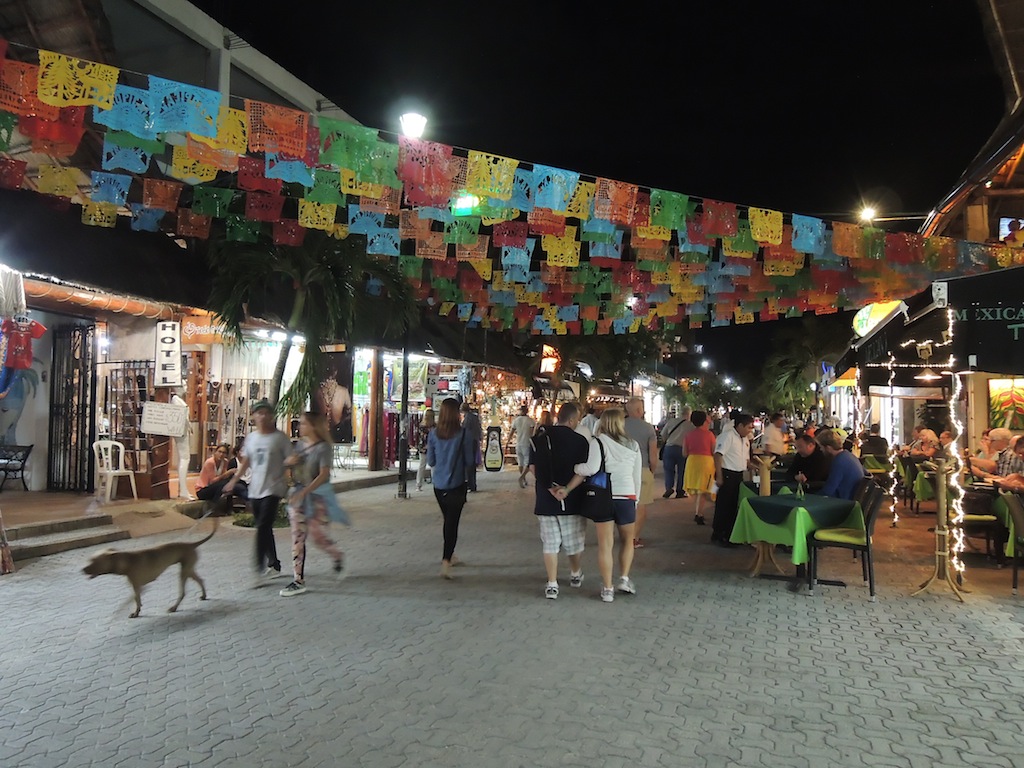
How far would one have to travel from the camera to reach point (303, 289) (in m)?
10.9

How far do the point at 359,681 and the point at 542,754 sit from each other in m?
1.57

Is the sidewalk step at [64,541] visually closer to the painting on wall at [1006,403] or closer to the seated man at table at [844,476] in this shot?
the seated man at table at [844,476]

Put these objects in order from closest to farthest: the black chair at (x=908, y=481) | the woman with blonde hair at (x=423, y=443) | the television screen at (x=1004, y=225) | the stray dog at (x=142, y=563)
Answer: the stray dog at (x=142, y=563) → the television screen at (x=1004, y=225) → the black chair at (x=908, y=481) → the woman with blonde hair at (x=423, y=443)

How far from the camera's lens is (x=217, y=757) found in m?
3.75

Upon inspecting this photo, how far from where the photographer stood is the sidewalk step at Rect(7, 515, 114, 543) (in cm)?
886

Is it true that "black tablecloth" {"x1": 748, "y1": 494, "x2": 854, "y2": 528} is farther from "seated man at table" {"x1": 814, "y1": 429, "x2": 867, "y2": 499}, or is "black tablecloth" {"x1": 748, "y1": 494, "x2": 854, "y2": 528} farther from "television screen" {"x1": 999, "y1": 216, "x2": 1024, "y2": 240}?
"television screen" {"x1": 999, "y1": 216, "x2": 1024, "y2": 240}

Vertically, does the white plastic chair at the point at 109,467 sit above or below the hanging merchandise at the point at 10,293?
below

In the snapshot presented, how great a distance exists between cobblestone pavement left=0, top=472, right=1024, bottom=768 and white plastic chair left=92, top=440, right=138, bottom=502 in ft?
11.8

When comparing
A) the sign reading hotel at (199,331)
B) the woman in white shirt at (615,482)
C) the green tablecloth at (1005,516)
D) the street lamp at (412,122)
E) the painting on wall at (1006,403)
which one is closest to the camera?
the woman in white shirt at (615,482)

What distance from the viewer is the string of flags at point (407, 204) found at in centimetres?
654

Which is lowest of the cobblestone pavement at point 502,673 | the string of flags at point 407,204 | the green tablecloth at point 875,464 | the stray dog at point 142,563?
the cobblestone pavement at point 502,673

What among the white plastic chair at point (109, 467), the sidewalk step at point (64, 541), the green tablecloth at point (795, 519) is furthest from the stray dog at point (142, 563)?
the white plastic chair at point (109, 467)

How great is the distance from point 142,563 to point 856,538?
6842 millimetres

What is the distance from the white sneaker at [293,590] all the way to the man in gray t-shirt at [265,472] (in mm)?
511
